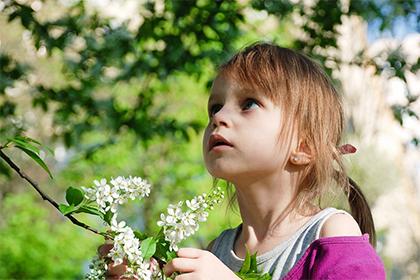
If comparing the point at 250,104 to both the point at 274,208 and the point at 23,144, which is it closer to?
the point at 274,208

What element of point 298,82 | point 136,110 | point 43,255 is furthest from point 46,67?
point 298,82

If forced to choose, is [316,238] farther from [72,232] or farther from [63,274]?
[72,232]

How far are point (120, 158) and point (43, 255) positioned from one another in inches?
61.9

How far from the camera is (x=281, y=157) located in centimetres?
157

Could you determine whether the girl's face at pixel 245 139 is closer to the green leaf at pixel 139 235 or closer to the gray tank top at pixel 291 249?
the gray tank top at pixel 291 249

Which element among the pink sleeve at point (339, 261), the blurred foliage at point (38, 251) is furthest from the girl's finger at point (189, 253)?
the blurred foliage at point (38, 251)

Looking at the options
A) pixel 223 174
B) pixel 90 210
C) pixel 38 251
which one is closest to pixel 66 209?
pixel 90 210

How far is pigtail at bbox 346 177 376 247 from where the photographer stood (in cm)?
174

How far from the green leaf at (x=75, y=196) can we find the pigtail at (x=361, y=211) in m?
0.67

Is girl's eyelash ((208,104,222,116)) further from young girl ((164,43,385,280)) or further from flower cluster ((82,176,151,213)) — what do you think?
flower cluster ((82,176,151,213))

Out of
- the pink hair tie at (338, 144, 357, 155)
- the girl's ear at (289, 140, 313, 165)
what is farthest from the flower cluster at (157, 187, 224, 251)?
the pink hair tie at (338, 144, 357, 155)

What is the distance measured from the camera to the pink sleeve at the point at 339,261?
1377 millimetres

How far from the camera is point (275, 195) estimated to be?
5.22ft

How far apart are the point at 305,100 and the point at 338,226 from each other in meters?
0.28
